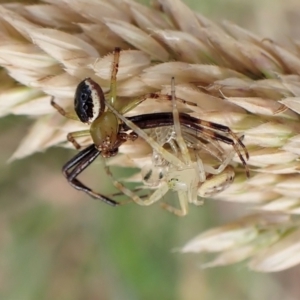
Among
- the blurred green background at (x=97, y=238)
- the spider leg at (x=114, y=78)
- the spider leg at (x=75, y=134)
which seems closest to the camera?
the spider leg at (x=114, y=78)

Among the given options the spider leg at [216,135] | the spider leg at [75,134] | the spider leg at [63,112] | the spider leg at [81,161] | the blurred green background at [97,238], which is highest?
the spider leg at [216,135]

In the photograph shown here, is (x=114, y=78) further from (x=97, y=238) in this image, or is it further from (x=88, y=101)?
(x=97, y=238)

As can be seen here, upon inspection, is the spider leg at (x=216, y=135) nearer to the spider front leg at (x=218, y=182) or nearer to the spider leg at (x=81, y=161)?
the spider front leg at (x=218, y=182)

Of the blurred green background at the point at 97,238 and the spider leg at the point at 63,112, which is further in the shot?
the blurred green background at the point at 97,238

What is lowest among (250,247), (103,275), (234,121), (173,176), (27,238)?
(103,275)

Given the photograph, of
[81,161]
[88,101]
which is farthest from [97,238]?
[88,101]

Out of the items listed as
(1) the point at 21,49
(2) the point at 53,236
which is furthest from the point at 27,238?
(1) the point at 21,49


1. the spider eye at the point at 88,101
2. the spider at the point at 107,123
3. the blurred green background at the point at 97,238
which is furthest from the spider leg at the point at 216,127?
the blurred green background at the point at 97,238

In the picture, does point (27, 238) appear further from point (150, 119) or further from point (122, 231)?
point (150, 119)
